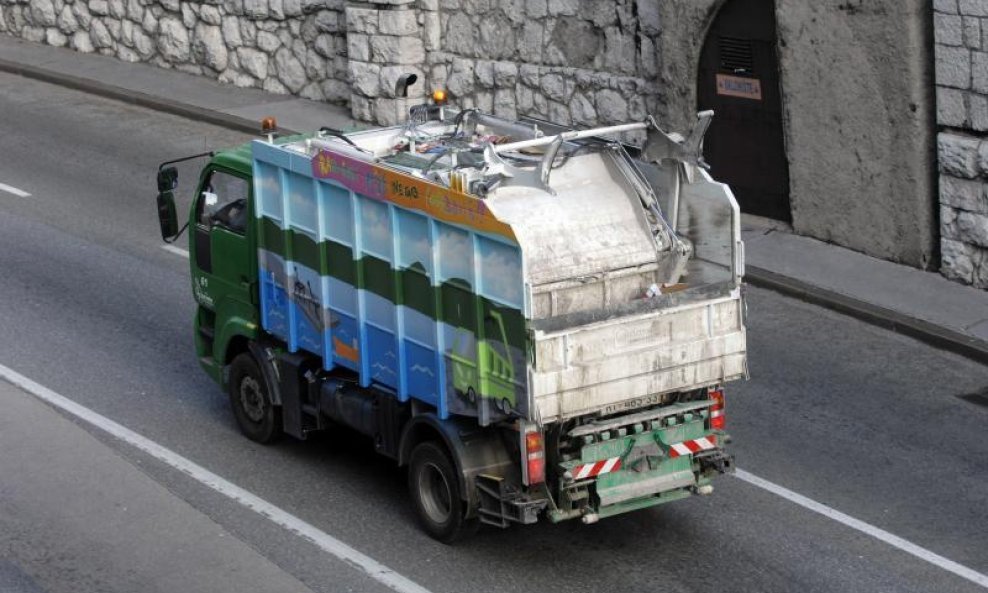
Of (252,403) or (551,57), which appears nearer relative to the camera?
(252,403)

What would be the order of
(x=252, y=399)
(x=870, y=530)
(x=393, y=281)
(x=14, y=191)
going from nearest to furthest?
(x=393, y=281), (x=870, y=530), (x=252, y=399), (x=14, y=191)

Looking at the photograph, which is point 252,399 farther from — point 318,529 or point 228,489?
point 318,529

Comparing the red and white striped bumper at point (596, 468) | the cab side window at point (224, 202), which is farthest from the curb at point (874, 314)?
the cab side window at point (224, 202)

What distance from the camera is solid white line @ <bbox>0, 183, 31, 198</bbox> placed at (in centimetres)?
1956

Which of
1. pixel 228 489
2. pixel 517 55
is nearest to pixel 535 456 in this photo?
pixel 228 489

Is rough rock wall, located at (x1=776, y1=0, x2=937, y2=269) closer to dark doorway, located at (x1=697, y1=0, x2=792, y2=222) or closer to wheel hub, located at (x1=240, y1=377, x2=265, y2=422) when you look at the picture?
dark doorway, located at (x1=697, y1=0, x2=792, y2=222)

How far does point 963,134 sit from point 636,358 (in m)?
7.19

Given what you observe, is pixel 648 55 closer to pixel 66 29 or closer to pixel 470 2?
pixel 470 2

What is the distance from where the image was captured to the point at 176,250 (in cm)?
1738

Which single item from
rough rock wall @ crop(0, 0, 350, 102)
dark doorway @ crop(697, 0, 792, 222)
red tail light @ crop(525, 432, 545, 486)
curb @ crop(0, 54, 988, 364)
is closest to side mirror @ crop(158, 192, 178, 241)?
red tail light @ crop(525, 432, 545, 486)

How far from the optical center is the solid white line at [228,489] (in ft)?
34.1

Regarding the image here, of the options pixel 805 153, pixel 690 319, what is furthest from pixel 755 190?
pixel 690 319

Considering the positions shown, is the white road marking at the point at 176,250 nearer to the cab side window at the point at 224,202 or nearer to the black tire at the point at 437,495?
the cab side window at the point at 224,202

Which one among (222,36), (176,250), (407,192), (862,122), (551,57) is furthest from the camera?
(222,36)
